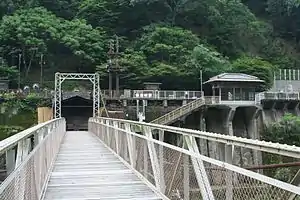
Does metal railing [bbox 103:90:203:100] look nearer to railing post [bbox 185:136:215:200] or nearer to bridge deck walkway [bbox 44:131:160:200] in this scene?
bridge deck walkway [bbox 44:131:160:200]

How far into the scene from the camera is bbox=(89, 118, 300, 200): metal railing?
8.71 ft

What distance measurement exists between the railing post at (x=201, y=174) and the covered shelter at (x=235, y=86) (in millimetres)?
31990

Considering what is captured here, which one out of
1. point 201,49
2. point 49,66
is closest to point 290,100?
point 201,49

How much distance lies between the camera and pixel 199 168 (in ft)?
12.9

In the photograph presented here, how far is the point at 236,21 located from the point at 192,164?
53.9m

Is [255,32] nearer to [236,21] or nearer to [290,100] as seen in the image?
[236,21]

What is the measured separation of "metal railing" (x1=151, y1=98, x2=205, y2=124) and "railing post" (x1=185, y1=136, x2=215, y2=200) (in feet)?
84.9

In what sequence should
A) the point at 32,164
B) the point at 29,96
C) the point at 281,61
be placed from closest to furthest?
the point at 32,164, the point at 29,96, the point at 281,61

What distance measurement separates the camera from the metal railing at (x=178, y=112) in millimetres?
30688

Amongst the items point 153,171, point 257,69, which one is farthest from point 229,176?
point 257,69

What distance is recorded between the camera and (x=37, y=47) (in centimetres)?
4459

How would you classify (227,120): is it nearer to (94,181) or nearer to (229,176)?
(94,181)

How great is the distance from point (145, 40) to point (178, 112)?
17851mm

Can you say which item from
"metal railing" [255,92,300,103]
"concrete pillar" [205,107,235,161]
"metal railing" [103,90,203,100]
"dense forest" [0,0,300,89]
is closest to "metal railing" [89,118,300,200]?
"concrete pillar" [205,107,235,161]
